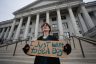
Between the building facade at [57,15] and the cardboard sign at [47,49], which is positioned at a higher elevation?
the building facade at [57,15]

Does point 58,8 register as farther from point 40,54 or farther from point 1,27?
point 1,27

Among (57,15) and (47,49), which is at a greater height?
(57,15)

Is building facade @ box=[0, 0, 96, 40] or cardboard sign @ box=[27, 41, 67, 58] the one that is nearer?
cardboard sign @ box=[27, 41, 67, 58]

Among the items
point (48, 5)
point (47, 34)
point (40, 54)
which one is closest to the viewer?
point (40, 54)

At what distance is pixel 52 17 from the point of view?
2577 centimetres

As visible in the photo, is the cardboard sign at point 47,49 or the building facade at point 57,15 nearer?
the cardboard sign at point 47,49

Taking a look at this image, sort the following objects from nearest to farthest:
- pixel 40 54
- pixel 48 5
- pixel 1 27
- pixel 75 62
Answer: pixel 40 54
pixel 75 62
pixel 48 5
pixel 1 27

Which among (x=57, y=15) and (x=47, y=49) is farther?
(x=57, y=15)

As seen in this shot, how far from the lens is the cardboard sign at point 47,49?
Answer: 69.1 inches

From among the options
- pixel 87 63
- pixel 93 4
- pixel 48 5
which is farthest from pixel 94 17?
pixel 87 63

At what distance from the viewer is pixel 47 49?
192 centimetres

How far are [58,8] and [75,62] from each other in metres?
19.8

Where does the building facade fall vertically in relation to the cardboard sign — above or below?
above

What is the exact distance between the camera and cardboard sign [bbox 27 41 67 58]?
175cm
